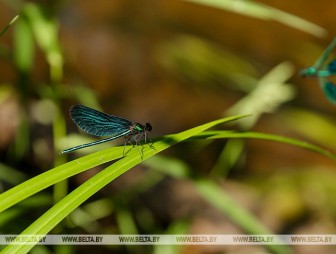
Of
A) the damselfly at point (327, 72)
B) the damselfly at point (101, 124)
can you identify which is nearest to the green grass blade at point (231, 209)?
the damselfly at point (101, 124)

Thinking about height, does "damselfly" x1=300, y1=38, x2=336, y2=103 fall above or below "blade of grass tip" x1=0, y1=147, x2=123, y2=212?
above

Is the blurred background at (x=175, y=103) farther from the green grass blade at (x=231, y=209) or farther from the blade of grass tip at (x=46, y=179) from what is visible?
the blade of grass tip at (x=46, y=179)

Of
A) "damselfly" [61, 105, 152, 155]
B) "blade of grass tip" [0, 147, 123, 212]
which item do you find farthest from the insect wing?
"blade of grass tip" [0, 147, 123, 212]

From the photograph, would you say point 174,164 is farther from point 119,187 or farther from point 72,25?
point 72,25

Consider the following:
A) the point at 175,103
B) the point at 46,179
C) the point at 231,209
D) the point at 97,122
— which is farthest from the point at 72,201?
the point at 175,103

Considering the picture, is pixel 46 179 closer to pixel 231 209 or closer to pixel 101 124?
pixel 101 124

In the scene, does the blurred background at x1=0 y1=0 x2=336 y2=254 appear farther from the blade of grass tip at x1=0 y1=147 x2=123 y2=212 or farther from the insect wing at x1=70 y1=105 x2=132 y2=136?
the blade of grass tip at x1=0 y1=147 x2=123 y2=212
